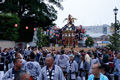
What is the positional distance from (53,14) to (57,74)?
3300cm

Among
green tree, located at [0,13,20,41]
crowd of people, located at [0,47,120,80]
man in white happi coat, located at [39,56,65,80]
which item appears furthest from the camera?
Result: green tree, located at [0,13,20,41]

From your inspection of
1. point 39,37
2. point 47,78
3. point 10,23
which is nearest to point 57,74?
point 47,78

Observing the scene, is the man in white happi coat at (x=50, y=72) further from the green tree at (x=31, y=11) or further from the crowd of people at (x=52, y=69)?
the green tree at (x=31, y=11)

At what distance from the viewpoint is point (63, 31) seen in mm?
39500

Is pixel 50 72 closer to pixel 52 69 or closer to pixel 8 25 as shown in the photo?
pixel 52 69

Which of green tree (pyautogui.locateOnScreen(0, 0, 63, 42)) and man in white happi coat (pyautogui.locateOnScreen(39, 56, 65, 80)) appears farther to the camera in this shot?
green tree (pyautogui.locateOnScreen(0, 0, 63, 42))

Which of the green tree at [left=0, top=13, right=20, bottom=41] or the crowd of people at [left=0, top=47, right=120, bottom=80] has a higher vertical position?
the green tree at [left=0, top=13, right=20, bottom=41]

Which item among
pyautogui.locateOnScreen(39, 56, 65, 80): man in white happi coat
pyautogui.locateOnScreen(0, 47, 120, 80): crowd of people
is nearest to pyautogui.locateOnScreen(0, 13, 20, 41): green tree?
pyautogui.locateOnScreen(0, 47, 120, 80): crowd of people

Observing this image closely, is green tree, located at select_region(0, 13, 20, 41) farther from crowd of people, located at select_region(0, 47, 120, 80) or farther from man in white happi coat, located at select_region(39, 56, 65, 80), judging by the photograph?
man in white happi coat, located at select_region(39, 56, 65, 80)

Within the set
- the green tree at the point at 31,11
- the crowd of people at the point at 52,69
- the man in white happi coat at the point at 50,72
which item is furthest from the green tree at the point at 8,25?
the man in white happi coat at the point at 50,72

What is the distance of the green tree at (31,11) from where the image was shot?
3581 cm

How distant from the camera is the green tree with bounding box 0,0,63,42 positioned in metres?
35.8

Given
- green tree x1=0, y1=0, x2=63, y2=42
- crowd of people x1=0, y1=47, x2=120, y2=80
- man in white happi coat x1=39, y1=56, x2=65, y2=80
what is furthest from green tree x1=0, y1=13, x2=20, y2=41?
man in white happi coat x1=39, y1=56, x2=65, y2=80

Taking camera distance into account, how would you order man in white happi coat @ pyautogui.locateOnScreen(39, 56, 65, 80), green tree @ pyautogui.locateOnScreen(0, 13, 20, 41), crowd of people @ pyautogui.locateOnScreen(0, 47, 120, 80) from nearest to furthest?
crowd of people @ pyautogui.locateOnScreen(0, 47, 120, 80), man in white happi coat @ pyautogui.locateOnScreen(39, 56, 65, 80), green tree @ pyautogui.locateOnScreen(0, 13, 20, 41)
